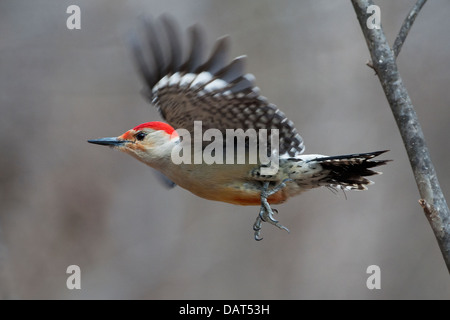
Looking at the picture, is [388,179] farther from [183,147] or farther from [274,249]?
[183,147]

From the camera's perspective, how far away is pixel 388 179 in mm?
6676

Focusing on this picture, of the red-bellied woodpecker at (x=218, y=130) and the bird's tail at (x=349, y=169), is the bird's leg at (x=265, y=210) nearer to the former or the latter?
the red-bellied woodpecker at (x=218, y=130)

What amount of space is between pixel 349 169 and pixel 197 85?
4.07ft

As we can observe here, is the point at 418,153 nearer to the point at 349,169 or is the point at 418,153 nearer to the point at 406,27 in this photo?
the point at 406,27

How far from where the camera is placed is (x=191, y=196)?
24.1 ft

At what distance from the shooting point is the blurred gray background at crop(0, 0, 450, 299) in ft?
21.8

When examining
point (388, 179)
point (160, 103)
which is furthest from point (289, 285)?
point (160, 103)

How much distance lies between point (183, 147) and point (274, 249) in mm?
3550

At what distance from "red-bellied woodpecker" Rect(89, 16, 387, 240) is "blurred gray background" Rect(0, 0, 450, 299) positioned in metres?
2.82

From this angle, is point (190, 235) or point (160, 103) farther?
point (190, 235)

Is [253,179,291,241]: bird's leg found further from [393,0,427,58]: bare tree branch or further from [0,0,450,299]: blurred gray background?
[0,0,450,299]: blurred gray background

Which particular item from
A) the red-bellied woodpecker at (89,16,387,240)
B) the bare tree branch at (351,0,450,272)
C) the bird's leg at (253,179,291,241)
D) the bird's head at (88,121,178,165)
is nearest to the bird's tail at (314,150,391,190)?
the red-bellied woodpecker at (89,16,387,240)

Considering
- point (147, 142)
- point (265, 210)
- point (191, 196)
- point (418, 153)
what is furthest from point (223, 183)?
point (191, 196)

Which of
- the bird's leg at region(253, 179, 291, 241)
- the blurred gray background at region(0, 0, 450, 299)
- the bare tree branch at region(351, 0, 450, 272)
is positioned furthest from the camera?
the blurred gray background at region(0, 0, 450, 299)
